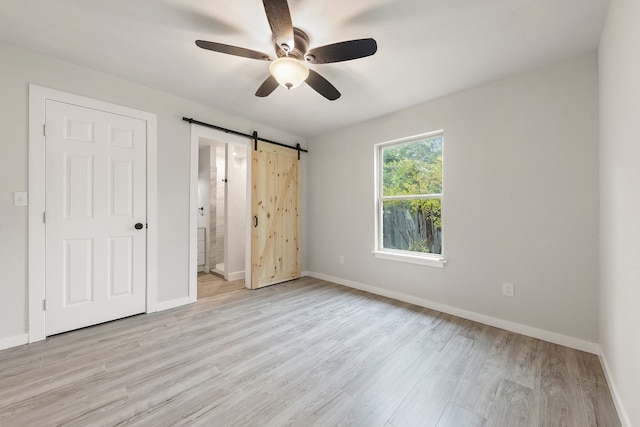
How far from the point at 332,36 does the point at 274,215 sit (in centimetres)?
265

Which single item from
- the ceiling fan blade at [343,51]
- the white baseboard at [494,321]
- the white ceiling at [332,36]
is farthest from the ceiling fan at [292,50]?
the white baseboard at [494,321]

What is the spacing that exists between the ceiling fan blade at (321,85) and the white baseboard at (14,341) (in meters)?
3.23

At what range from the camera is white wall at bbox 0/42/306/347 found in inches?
82.3

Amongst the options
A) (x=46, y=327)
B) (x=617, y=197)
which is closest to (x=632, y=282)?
(x=617, y=197)

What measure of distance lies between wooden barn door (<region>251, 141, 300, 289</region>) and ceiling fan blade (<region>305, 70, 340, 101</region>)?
71.8 inches

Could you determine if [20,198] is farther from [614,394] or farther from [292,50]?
[614,394]

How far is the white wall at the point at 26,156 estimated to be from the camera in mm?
2090

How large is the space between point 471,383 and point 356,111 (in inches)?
119

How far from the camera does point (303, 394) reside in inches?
61.9

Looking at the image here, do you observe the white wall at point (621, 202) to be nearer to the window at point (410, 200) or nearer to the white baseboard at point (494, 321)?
the white baseboard at point (494, 321)

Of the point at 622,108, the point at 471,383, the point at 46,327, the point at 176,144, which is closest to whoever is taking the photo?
the point at 622,108

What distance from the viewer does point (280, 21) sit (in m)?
1.49

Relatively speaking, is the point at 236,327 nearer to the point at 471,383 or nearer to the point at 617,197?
the point at 471,383

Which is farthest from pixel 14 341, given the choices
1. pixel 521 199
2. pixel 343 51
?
pixel 521 199
